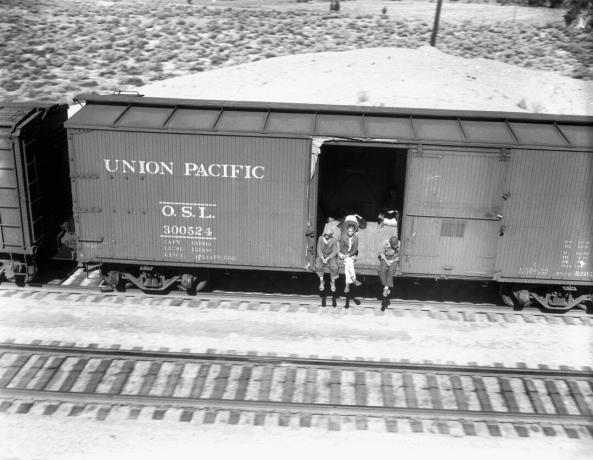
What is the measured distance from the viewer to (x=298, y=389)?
11.3m

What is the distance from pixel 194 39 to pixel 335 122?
3639cm

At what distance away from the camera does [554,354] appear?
12844 mm

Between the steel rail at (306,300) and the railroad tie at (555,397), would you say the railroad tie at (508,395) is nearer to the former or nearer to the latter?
the railroad tie at (555,397)

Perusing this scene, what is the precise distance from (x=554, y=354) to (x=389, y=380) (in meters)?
4.07

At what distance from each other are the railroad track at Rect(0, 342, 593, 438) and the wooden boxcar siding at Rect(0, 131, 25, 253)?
10.3ft

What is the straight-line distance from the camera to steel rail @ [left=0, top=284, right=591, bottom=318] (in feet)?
47.7

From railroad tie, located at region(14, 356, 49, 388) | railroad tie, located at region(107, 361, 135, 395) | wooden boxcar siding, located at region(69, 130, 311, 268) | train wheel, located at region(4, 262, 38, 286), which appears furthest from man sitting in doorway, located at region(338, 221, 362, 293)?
train wheel, located at region(4, 262, 38, 286)

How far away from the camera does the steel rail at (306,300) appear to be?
1453cm

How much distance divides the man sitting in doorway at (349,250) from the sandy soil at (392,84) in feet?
57.3

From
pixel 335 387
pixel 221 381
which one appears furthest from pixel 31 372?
pixel 335 387

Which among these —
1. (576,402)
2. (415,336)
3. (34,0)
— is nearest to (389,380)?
(415,336)

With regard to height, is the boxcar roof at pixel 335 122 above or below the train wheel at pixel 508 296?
above

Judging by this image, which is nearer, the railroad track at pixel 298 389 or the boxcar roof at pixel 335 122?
the railroad track at pixel 298 389

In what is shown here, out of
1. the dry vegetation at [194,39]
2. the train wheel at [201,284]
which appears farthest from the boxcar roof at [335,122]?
the dry vegetation at [194,39]
